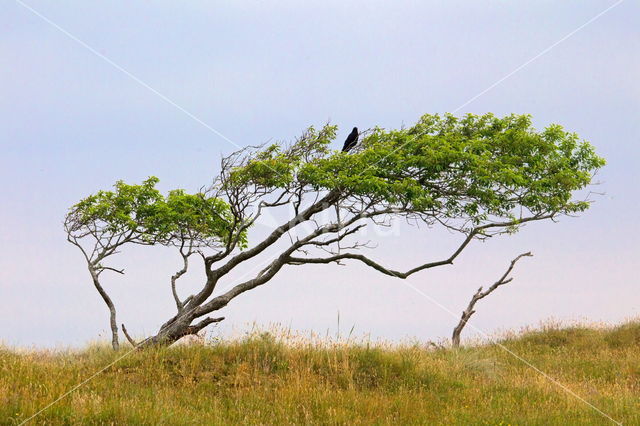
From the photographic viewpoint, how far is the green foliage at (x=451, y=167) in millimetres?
18375

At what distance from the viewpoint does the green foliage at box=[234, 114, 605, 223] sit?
A: 18.4 meters

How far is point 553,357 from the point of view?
73.3ft

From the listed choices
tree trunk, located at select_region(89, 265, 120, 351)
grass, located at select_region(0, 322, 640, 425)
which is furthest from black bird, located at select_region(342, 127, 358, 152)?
tree trunk, located at select_region(89, 265, 120, 351)

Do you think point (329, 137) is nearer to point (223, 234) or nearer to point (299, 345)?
point (223, 234)

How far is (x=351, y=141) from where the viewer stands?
67.9 feet

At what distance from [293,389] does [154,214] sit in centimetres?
1269

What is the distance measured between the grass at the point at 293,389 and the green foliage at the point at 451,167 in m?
4.76

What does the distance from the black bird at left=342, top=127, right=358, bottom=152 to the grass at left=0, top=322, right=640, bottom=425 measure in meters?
6.90

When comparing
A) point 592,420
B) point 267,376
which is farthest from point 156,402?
point 592,420

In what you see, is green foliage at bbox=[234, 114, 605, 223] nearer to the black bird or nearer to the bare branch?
the black bird

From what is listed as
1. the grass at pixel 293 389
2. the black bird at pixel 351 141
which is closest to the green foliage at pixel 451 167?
the black bird at pixel 351 141

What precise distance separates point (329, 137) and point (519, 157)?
6238 millimetres

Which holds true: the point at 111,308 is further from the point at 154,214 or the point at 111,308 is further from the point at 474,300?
the point at 474,300

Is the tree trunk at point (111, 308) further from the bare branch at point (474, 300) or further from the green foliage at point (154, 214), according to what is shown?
the bare branch at point (474, 300)
